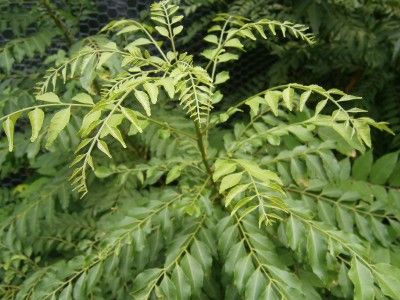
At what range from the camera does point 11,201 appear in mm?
1918

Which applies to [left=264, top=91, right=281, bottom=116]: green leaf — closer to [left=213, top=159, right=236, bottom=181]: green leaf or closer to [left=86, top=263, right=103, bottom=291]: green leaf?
[left=213, top=159, right=236, bottom=181]: green leaf

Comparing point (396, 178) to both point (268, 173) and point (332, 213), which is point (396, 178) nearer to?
point (332, 213)

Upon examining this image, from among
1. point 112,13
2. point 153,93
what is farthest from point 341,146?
point 112,13

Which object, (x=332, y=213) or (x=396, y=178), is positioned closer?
(x=332, y=213)

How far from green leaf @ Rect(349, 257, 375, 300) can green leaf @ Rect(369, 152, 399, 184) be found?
0.52 m

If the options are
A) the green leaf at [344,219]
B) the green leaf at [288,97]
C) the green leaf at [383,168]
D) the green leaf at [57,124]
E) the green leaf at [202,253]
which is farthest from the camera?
the green leaf at [383,168]

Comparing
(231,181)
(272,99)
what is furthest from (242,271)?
(272,99)

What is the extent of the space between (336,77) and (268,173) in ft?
4.58

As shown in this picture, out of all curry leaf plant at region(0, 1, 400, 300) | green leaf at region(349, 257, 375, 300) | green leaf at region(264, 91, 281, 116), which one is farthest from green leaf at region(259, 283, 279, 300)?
green leaf at region(264, 91, 281, 116)

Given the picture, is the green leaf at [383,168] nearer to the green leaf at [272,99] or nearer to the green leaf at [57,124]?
the green leaf at [272,99]

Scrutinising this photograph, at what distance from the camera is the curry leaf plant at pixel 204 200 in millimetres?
662

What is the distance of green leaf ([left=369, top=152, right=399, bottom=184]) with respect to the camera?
1.14m

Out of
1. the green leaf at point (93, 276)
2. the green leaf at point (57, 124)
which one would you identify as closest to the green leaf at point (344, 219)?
the green leaf at point (93, 276)

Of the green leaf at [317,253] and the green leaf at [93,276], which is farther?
the green leaf at [93,276]
